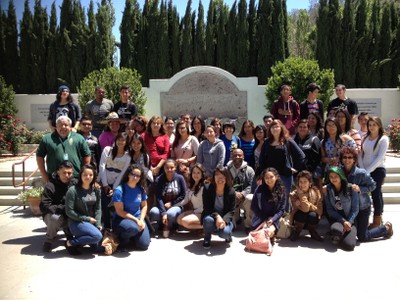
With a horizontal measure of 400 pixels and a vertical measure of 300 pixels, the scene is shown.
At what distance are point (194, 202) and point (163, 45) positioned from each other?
14.0m

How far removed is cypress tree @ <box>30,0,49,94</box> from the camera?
17.4 m

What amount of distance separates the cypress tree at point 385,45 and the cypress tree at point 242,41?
5.84 m

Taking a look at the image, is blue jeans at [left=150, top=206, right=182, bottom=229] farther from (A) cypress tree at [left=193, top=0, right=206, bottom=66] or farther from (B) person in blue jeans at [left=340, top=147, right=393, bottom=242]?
(A) cypress tree at [left=193, top=0, right=206, bottom=66]

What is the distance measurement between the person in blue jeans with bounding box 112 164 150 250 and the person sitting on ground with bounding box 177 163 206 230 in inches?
22.7

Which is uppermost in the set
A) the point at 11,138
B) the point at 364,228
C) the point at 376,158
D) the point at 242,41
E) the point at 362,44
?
the point at 242,41

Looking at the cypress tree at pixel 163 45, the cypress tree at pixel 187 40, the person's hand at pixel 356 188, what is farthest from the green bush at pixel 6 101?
the person's hand at pixel 356 188

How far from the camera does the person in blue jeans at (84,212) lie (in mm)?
4562

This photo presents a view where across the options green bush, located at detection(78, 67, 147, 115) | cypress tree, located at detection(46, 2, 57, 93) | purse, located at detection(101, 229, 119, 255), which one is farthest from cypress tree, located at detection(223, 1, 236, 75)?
purse, located at detection(101, 229, 119, 255)

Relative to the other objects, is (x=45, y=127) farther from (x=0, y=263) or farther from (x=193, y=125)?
(x=0, y=263)

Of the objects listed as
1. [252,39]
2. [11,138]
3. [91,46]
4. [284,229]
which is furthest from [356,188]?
[91,46]

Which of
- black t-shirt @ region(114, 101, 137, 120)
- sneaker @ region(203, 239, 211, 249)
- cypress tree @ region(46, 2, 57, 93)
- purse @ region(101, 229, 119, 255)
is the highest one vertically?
cypress tree @ region(46, 2, 57, 93)

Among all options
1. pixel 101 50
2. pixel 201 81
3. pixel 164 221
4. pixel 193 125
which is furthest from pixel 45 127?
pixel 164 221

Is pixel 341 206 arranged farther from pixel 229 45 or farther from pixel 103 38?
pixel 103 38

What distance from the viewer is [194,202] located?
5461mm
